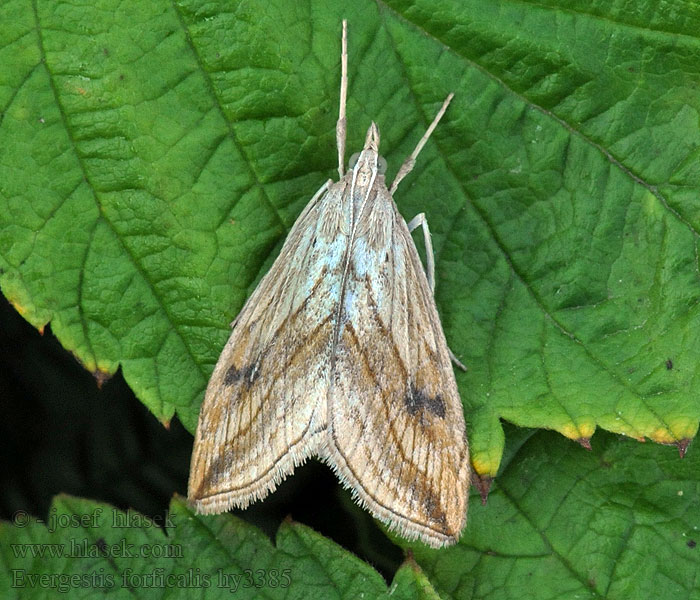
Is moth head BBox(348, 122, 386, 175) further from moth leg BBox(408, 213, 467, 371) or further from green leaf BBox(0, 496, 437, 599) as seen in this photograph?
green leaf BBox(0, 496, 437, 599)

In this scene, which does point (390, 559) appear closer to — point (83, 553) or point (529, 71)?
point (83, 553)

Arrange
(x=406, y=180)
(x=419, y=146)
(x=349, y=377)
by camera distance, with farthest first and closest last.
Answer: (x=406, y=180), (x=419, y=146), (x=349, y=377)

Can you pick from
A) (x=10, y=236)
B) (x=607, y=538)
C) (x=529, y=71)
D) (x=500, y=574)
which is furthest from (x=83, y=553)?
(x=529, y=71)

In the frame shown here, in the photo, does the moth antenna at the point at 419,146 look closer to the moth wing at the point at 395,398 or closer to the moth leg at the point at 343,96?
the moth wing at the point at 395,398

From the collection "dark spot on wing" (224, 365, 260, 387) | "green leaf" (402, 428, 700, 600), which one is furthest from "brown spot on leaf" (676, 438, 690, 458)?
"dark spot on wing" (224, 365, 260, 387)

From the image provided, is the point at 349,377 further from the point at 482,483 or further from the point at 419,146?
the point at 419,146

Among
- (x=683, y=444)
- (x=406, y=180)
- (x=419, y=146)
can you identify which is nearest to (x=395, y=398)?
(x=406, y=180)

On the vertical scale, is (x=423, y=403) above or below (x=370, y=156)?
below
